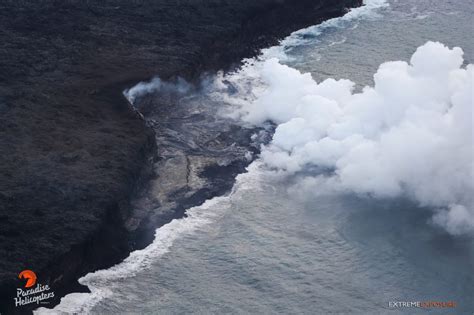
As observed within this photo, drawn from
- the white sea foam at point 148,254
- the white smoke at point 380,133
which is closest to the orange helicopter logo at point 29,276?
the white sea foam at point 148,254

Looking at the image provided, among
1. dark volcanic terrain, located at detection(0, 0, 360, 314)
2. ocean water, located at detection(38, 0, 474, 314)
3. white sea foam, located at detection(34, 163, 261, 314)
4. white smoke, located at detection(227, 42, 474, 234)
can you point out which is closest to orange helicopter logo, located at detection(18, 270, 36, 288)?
dark volcanic terrain, located at detection(0, 0, 360, 314)

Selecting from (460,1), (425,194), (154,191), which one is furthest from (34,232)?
(460,1)

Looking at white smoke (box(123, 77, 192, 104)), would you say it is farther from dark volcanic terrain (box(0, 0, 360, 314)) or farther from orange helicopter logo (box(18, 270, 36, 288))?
orange helicopter logo (box(18, 270, 36, 288))

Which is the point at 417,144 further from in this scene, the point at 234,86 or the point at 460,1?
the point at 460,1

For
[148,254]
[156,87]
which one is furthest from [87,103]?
[148,254]

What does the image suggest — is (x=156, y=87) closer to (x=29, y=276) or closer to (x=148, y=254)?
(x=148, y=254)

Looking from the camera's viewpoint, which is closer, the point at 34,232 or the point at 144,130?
the point at 34,232
